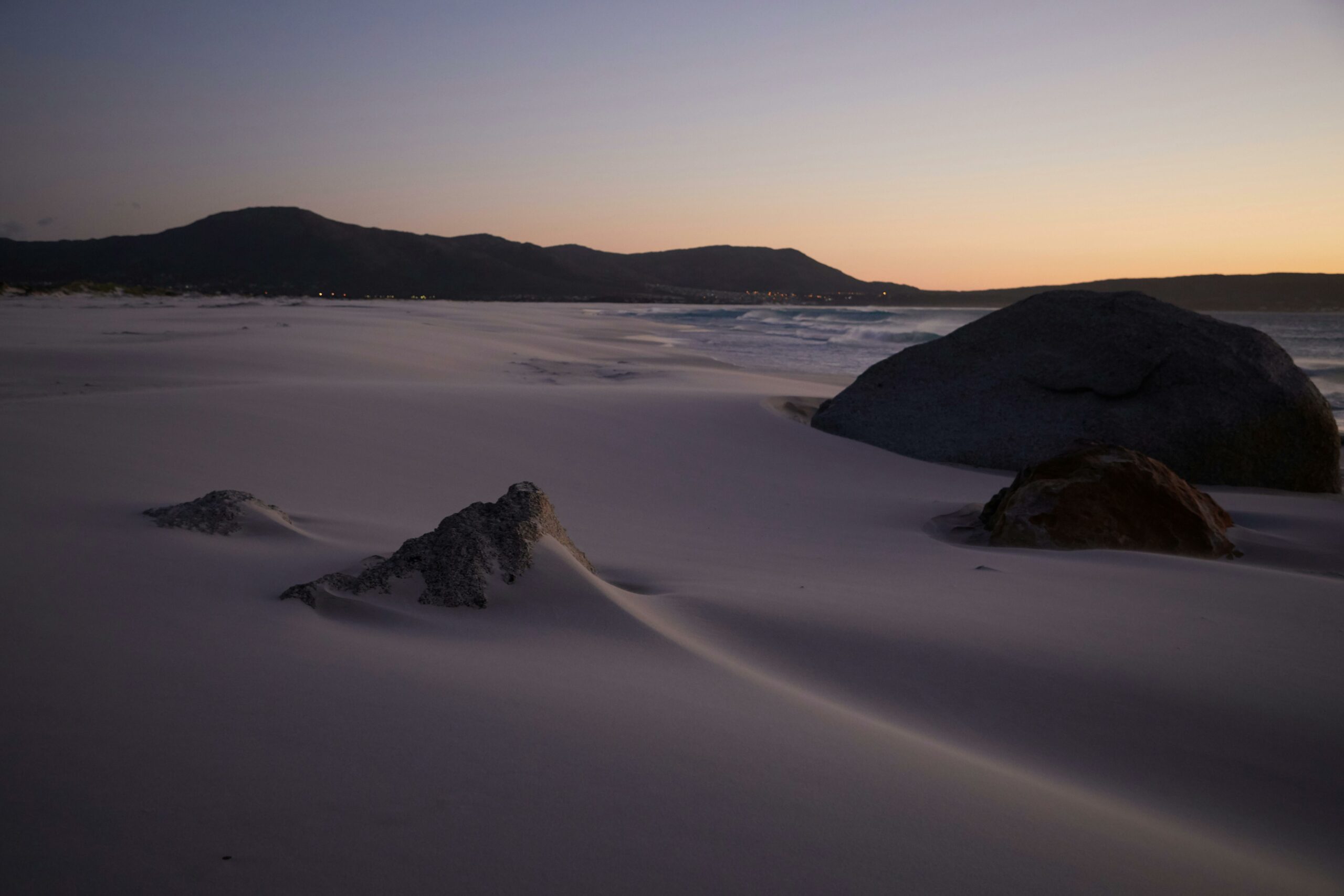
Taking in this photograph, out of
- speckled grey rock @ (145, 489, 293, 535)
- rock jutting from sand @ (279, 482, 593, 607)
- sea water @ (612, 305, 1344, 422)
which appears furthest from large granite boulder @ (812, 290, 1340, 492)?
sea water @ (612, 305, 1344, 422)

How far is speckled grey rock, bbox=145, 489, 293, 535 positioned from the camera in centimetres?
248

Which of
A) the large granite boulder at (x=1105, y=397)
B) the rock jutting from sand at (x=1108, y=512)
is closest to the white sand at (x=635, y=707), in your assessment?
the rock jutting from sand at (x=1108, y=512)

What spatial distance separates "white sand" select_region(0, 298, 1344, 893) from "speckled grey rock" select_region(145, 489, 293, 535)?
0.09m

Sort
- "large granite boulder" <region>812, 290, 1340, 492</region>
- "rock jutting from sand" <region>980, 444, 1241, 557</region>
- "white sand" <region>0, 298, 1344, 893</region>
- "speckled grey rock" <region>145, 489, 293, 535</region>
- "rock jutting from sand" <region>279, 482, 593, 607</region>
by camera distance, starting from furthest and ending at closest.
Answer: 1. "large granite boulder" <region>812, 290, 1340, 492</region>
2. "rock jutting from sand" <region>980, 444, 1241, 557</region>
3. "speckled grey rock" <region>145, 489, 293, 535</region>
4. "rock jutting from sand" <region>279, 482, 593, 607</region>
5. "white sand" <region>0, 298, 1344, 893</region>

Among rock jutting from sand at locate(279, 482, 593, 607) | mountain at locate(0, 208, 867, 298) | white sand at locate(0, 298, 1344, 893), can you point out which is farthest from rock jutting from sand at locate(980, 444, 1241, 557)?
mountain at locate(0, 208, 867, 298)

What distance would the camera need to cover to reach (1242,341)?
6.34 meters

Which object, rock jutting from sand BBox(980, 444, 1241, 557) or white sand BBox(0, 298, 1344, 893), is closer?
white sand BBox(0, 298, 1344, 893)

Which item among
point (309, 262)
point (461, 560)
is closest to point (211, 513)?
point (461, 560)

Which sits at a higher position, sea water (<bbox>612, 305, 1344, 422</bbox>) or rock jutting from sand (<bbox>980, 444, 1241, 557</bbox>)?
sea water (<bbox>612, 305, 1344, 422</bbox>)

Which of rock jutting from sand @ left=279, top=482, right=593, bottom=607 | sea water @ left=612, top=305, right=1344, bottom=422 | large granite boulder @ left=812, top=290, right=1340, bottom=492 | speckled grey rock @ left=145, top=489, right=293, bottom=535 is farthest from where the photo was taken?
sea water @ left=612, top=305, right=1344, bottom=422

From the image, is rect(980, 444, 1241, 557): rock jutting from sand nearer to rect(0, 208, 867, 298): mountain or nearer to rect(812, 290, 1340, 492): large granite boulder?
rect(812, 290, 1340, 492): large granite boulder

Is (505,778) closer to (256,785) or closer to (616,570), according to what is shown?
(256,785)

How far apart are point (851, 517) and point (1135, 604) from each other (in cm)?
186

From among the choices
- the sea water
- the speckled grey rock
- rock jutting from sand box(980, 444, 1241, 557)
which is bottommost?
rock jutting from sand box(980, 444, 1241, 557)
